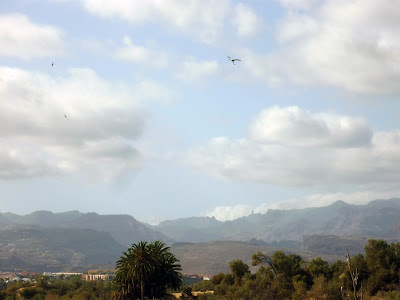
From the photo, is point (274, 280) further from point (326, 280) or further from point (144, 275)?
point (144, 275)

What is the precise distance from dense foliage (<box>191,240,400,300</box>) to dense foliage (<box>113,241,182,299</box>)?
13085 millimetres

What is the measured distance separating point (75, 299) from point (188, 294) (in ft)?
77.4

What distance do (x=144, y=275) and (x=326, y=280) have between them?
4182 cm

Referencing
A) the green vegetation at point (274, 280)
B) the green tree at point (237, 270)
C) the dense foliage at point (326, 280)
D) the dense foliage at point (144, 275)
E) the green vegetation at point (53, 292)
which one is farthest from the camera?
the green tree at point (237, 270)

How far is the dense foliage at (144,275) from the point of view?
7556 centimetres

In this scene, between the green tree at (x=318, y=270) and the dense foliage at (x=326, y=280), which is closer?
the dense foliage at (x=326, y=280)

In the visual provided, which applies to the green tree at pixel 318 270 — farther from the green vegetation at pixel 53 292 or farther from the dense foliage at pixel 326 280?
the green vegetation at pixel 53 292

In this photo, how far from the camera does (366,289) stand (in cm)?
8256

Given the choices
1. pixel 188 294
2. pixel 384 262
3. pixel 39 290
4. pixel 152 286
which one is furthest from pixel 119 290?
pixel 384 262

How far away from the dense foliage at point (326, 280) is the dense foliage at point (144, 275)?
42.9 feet

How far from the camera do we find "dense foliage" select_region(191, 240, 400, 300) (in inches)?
3167

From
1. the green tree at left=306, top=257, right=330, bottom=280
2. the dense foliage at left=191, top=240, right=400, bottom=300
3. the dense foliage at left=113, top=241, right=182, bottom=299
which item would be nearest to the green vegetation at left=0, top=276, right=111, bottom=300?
the dense foliage at left=113, top=241, right=182, bottom=299

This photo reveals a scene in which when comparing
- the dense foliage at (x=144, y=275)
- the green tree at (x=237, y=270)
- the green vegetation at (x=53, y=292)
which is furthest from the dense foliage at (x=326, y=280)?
the green vegetation at (x=53, y=292)

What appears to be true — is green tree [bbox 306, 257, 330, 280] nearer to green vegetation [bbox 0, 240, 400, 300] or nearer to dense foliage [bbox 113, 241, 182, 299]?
green vegetation [bbox 0, 240, 400, 300]
